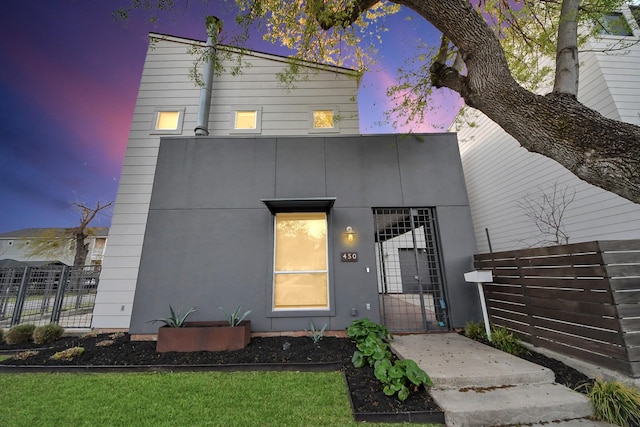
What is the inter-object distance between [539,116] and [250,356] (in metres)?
5.15

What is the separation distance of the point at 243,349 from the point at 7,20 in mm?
14890

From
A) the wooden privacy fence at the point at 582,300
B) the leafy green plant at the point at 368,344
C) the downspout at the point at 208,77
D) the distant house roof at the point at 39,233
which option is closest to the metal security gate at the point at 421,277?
the leafy green plant at the point at 368,344

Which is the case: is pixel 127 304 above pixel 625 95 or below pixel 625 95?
below

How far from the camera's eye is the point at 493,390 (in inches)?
104

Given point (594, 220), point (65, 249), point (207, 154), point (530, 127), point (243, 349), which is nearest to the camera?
point (530, 127)

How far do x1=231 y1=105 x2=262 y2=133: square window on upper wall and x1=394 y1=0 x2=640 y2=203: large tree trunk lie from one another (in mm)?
4536

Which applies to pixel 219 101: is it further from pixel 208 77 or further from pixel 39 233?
pixel 39 233

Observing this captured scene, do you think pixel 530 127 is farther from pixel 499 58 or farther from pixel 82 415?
pixel 82 415

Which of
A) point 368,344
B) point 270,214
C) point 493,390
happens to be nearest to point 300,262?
point 270,214

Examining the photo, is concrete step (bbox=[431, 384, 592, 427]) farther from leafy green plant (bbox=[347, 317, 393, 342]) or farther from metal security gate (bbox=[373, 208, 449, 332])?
metal security gate (bbox=[373, 208, 449, 332])

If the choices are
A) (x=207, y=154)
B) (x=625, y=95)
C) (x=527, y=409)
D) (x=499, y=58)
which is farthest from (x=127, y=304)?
(x=625, y=95)

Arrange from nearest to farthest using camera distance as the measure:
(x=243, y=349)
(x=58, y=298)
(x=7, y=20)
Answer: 1. (x=243, y=349)
2. (x=58, y=298)
3. (x=7, y=20)

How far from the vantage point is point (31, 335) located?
15.6 feet

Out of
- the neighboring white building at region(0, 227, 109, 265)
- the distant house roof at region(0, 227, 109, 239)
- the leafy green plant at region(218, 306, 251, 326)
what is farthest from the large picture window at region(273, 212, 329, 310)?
the distant house roof at region(0, 227, 109, 239)
